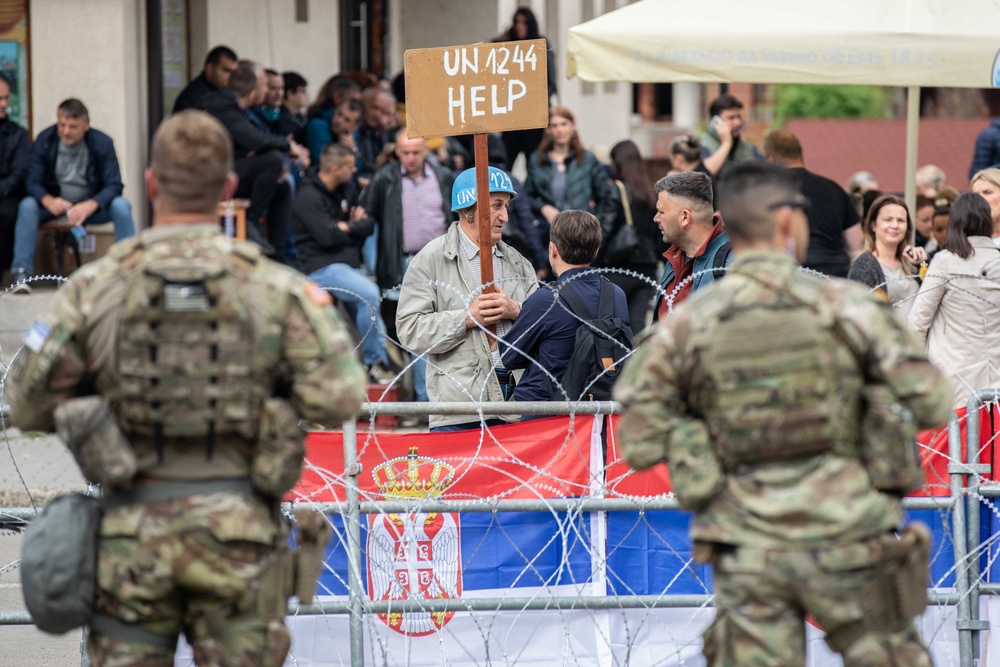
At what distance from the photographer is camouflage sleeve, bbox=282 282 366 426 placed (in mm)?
3836

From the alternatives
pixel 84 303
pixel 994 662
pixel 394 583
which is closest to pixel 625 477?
pixel 394 583

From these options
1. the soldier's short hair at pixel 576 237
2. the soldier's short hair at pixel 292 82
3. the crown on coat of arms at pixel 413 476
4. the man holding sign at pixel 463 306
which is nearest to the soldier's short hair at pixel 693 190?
the soldier's short hair at pixel 576 237

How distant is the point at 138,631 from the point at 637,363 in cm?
151

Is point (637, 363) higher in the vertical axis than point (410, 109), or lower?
lower

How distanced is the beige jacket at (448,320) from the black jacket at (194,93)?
18.8 ft

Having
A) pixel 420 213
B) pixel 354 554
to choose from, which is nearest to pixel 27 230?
pixel 420 213

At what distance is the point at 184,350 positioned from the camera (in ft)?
12.3

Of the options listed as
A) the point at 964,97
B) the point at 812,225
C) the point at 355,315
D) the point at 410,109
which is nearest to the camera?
the point at 410,109

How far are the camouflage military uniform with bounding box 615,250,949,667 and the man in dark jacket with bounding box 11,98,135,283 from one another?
8.38 m

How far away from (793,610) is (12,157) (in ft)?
29.6

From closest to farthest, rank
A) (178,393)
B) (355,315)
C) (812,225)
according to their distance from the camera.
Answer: (178,393)
(812,225)
(355,315)

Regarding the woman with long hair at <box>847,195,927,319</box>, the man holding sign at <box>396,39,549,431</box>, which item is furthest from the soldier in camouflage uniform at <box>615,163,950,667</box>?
the woman with long hair at <box>847,195,927,319</box>

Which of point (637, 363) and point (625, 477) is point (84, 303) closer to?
point (637, 363)

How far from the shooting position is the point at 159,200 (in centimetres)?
393
